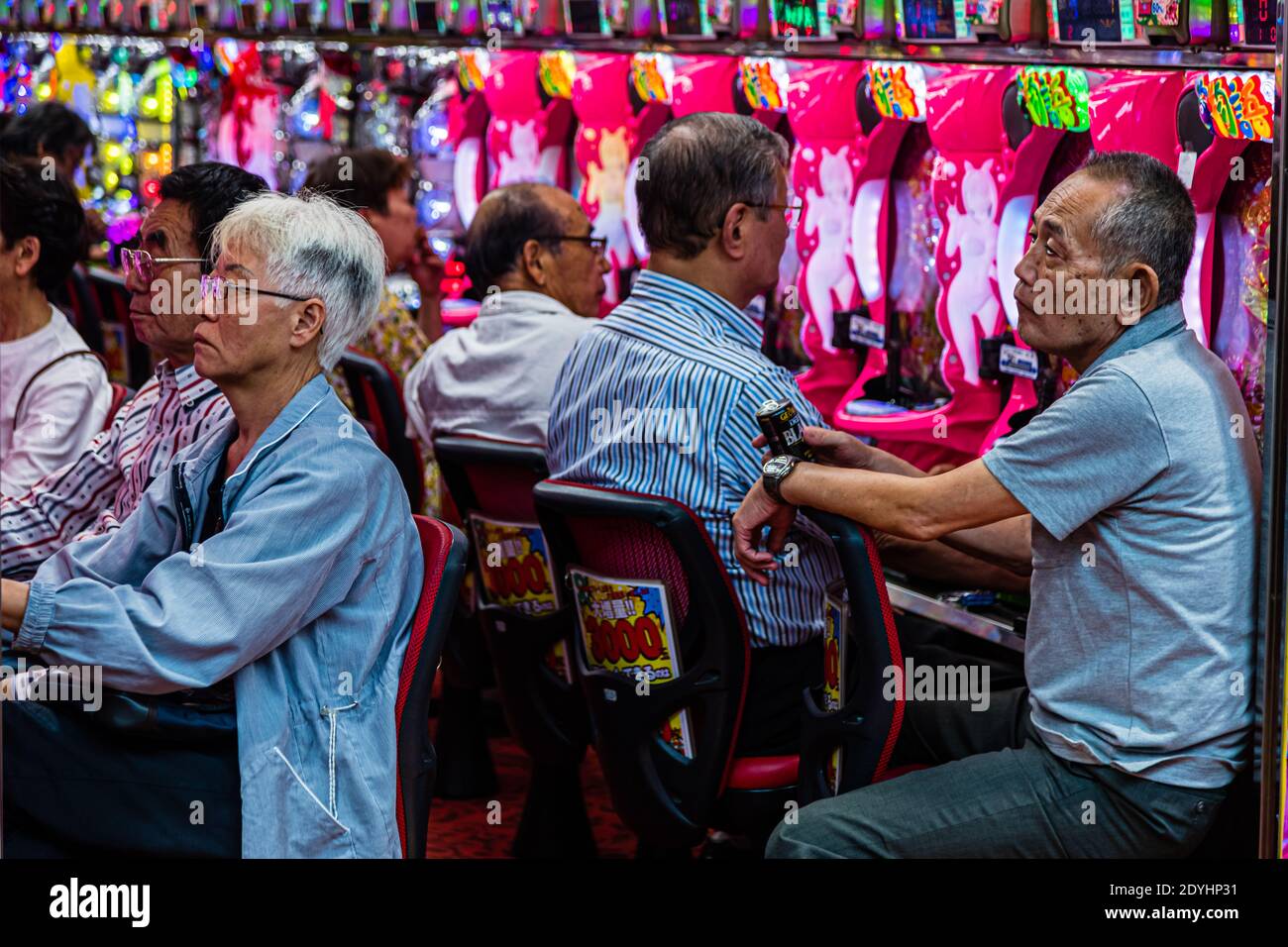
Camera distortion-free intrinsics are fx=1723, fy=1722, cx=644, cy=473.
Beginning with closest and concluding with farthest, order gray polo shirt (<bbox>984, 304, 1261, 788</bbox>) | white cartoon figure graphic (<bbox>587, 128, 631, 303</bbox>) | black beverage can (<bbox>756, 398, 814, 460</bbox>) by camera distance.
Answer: gray polo shirt (<bbox>984, 304, 1261, 788</bbox>) < black beverage can (<bbox>756, 398, 814, 460</bbox>) < white cartoon figure graphic (<bbox>587, 128, 631, 303</bbox>)

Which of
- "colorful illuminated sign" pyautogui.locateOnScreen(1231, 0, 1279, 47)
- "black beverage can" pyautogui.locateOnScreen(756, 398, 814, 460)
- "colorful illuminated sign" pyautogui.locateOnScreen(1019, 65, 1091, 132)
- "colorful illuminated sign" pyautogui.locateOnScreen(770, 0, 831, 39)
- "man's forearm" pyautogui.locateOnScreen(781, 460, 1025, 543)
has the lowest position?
"man's forearm" pyautogui.locateOnScreen(781, 460, 1025, 543)

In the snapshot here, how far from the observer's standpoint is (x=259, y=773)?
6.98 feet

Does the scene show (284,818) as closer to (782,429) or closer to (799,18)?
(782,429)

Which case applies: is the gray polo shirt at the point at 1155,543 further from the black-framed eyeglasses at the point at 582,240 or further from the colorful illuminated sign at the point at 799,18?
the black-framed eyeglasses at the point at 582,240

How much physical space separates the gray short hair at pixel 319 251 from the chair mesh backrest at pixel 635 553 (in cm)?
49

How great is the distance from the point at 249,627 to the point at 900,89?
6.21 feet

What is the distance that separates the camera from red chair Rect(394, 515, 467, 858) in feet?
7.32

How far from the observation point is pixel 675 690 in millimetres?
2605

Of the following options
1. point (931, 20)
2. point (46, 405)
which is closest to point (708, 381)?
point (931, 20)

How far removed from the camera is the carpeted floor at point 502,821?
12.1 feet

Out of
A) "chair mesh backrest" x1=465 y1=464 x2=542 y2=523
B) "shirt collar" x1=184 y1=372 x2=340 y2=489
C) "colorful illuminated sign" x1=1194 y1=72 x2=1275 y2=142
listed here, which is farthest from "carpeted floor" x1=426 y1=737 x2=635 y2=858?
"colorful illuminated sign" x1=1194 y1=72 x2=1275 y2=142

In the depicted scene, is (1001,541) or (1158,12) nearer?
(1001,541)

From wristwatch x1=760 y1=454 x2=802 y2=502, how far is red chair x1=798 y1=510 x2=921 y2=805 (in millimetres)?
59

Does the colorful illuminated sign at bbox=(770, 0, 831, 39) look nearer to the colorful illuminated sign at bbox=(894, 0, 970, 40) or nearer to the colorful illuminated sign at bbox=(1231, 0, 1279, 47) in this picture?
the colorful illuminated sign at bbox=(894, 0, 970, 40)
